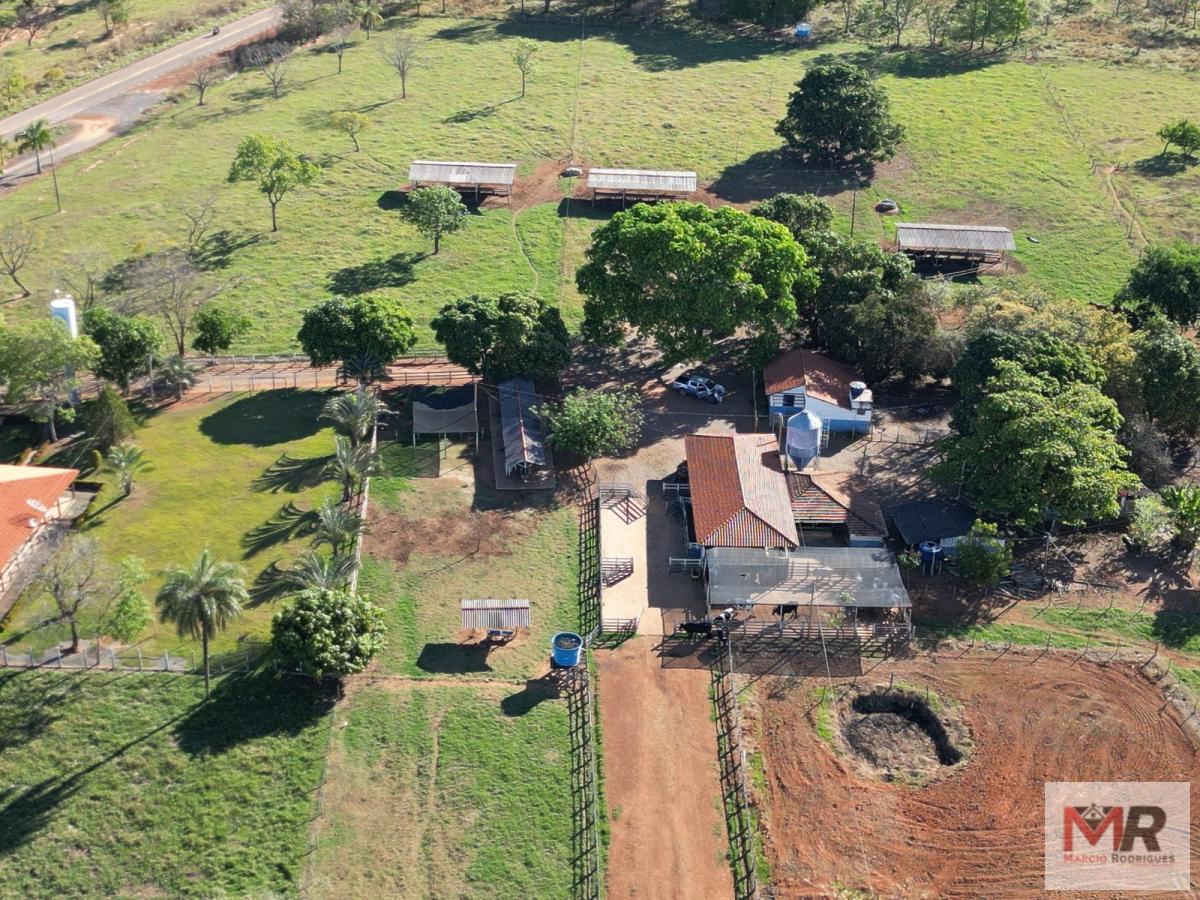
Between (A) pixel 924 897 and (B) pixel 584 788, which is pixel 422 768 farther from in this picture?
(A) pixel 924 897

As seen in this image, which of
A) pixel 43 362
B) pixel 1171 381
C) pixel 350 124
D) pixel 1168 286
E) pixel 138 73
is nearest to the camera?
pixel 1171 381

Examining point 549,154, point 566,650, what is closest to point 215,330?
point 566,650

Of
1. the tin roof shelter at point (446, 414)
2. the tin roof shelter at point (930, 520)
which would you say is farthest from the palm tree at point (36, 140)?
the tin roof shelter at point (930, 520)

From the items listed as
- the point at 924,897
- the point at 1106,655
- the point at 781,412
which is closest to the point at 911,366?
the point at 781,412

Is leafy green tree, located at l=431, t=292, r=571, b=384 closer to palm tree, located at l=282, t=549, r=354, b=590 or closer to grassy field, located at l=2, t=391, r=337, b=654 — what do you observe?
grassy field, located at l=2, t=391, r=337, b=654

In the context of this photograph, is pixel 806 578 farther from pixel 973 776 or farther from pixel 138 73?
pixel 138 73

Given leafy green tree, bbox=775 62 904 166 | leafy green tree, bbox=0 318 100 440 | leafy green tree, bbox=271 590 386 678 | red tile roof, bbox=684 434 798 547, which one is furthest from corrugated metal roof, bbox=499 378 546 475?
leafy green tree, bbox=775 62 904 166
